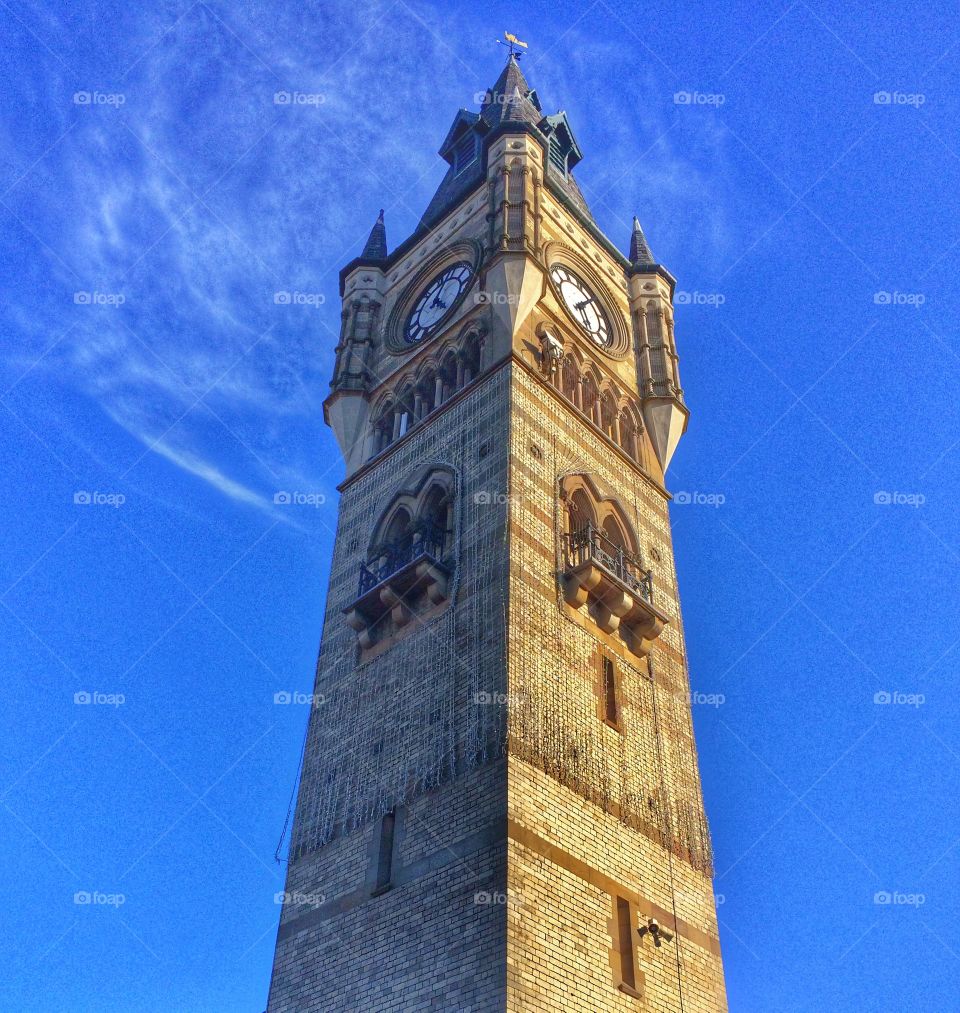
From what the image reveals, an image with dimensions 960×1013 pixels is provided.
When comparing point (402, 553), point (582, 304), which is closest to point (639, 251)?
point (582, 304)

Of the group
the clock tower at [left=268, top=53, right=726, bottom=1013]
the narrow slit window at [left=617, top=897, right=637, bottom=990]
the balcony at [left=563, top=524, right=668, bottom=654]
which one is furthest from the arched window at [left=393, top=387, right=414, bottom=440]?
the narrow slit window at [left=617, top=897, right=637, bottom=990]

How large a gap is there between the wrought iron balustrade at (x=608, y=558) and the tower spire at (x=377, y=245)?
577 inches

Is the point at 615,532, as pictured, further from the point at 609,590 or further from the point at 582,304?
the point at 582,304

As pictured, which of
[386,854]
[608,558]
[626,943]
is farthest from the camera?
[608,558]

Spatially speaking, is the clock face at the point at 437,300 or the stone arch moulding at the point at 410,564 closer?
the stone arch moulding at the point at 410,564

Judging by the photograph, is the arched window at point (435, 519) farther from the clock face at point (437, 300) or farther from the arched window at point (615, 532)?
the clock face at point (437, 300)

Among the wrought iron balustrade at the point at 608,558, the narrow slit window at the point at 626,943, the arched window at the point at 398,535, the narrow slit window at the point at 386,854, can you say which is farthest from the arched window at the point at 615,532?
the narrow slit window at the point at 626,943

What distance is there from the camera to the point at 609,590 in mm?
23297

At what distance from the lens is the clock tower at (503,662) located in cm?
1825

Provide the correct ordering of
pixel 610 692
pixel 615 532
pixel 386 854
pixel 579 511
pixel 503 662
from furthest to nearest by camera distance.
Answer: pixel 615 532 → pixel 579 511 → pixel 610 692 → pixel 503 662 → pixel 386 854

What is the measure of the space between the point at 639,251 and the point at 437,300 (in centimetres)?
825

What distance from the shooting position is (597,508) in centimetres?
2592

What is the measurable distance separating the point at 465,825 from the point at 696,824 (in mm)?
6072

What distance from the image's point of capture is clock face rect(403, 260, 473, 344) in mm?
30516
